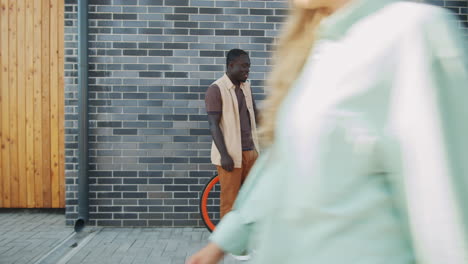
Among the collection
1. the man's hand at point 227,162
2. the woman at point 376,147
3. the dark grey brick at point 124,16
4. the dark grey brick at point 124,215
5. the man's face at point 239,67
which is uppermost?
the dark grey brick at point 124,16

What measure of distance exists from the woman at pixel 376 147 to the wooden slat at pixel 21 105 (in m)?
6.36

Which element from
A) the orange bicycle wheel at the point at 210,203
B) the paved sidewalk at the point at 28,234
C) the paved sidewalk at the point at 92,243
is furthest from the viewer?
the orange bicycle wheel at the point at 210,203

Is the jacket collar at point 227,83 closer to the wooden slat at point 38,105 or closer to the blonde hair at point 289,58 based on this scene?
the wooden slat at point 38,105

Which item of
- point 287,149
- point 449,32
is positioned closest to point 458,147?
point 449,32

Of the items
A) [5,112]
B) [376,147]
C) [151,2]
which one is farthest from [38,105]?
[376,147]

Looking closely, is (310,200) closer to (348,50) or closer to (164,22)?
(348,50)

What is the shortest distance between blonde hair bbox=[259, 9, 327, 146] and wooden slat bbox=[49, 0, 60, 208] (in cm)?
578

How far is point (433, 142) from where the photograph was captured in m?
0.84

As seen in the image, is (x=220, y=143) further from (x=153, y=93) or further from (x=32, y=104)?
(x=32, y=104)

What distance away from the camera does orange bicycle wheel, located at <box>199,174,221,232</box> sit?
228 inches

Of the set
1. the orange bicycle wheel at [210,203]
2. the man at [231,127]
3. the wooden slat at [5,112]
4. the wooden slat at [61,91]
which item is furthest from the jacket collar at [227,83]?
the wooden slat at [5,112]

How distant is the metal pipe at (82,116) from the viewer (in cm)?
581

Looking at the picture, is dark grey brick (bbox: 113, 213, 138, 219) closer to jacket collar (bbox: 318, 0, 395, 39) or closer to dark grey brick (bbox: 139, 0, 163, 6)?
dark grey brick (bbox: 139, 0, 163, 6)

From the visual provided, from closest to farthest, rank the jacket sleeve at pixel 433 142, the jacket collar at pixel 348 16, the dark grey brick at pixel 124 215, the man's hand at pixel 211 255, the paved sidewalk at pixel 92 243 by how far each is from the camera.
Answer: the jacket sleeve at pixel 433 142
the jacket collar at pixel 348 16
the man's hand at pixel 211 255
the paved sidewalk at pixel 92 243
the dark grey brick at pixel 124 215
